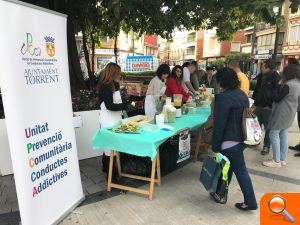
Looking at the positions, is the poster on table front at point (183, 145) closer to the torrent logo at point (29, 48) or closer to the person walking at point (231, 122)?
the person walking at point (231, 122)

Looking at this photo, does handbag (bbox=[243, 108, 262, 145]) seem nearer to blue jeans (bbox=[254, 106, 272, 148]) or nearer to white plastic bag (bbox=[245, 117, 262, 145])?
white plastic bag (bbox=[245, 117, 262, 145])

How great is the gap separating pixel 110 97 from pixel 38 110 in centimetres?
121

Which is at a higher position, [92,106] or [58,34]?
[58,34]

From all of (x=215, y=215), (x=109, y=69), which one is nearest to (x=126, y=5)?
(x=109, y=69)

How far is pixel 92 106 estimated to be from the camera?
5691mm

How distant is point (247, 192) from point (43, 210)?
2.26 meters

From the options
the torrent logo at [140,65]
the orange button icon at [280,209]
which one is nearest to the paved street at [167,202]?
the orange button icon at [280,209]

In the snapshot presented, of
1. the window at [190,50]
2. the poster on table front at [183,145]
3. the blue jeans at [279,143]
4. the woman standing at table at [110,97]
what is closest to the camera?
the woman standing at table at [110,97]

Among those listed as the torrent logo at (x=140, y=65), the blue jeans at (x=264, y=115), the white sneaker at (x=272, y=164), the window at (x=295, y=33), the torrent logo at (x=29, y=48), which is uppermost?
the window at (x=295, y=33)

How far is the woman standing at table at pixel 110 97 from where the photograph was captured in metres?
3.80

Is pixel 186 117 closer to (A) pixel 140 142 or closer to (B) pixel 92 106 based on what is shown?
(A) pixel 140 142

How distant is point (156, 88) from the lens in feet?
19.1

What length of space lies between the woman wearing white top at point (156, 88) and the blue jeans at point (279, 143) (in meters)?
2.26

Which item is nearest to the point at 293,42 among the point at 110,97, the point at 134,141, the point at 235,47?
the point at 235,47
